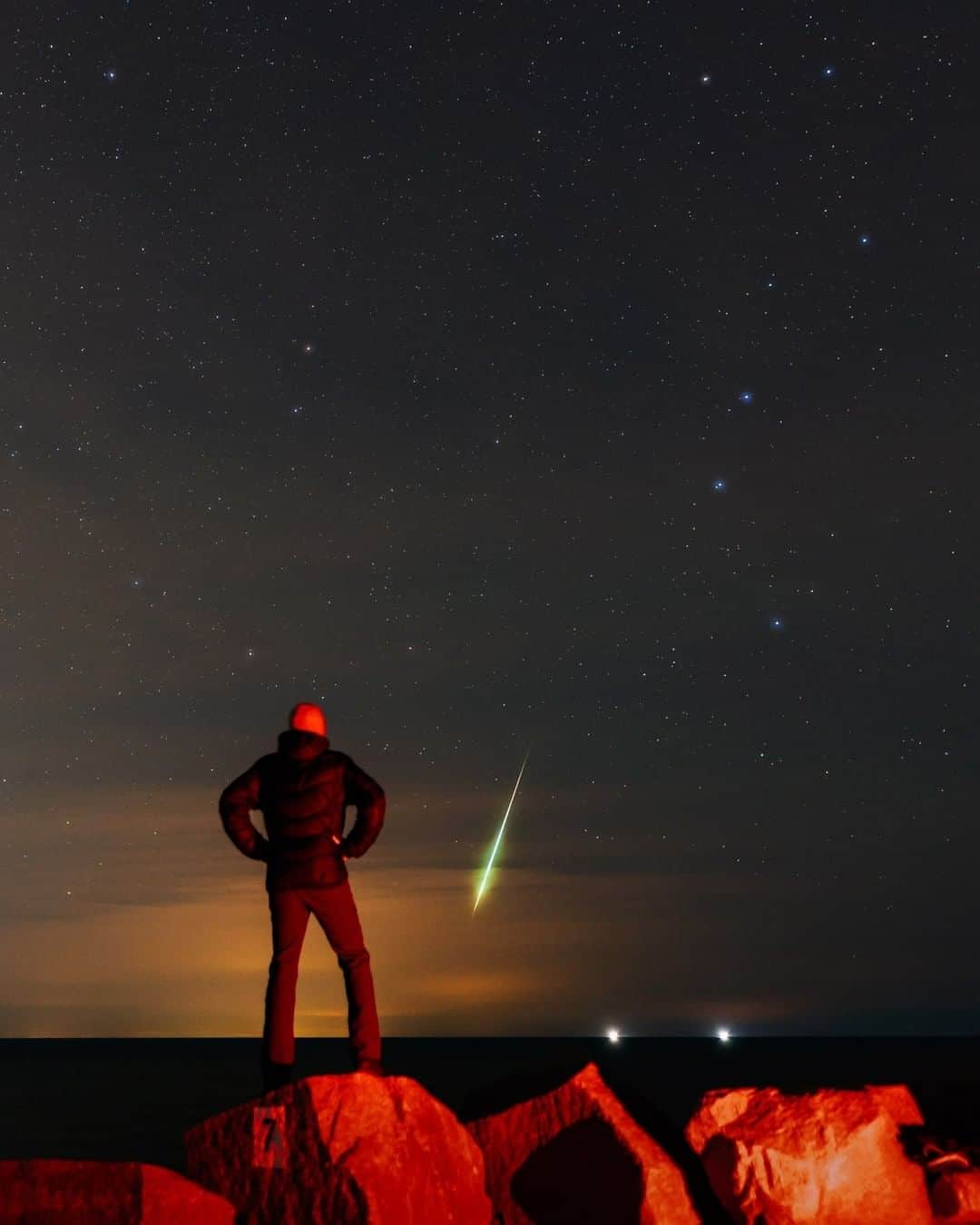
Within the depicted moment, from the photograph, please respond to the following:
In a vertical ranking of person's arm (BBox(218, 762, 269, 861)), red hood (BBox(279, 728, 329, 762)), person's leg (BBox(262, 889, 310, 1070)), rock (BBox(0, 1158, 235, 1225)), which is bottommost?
rock (BBox(0, 1158, 235, 1225))

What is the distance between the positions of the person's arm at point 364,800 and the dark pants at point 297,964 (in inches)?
13.3

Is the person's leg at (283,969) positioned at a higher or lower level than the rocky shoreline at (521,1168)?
higher

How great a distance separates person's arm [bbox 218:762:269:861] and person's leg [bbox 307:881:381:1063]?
471 mm

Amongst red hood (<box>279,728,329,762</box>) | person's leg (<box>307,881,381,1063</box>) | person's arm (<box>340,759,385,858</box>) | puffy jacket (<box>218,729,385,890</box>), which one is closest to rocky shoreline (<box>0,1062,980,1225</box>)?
person's leg (<box>307,881,381,1063</box>)

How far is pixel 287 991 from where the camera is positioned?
8.55 meters

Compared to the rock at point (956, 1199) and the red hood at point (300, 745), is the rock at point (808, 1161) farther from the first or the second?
the red hood at point (300, 745)

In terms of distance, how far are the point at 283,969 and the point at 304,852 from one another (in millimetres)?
680

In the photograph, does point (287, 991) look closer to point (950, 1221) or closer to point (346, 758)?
point (346, 758)

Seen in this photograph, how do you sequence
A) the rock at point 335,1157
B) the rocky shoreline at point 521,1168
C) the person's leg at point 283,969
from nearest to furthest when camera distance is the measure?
the rocky shoreline at point 521,1168, the rock at point 335,1157, the person's leg at point 283,969

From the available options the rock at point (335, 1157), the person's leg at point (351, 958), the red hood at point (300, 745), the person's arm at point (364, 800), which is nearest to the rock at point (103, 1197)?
the rock at point (335, 1157)

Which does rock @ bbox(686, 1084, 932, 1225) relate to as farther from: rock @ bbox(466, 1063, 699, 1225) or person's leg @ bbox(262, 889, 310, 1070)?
person's leg @ bbox(262, 889, 310, 1070)

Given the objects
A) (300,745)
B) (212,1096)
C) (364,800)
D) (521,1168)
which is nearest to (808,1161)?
(521,1168)

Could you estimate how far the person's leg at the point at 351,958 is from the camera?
28.3 ft

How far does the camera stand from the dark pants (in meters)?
8.52
